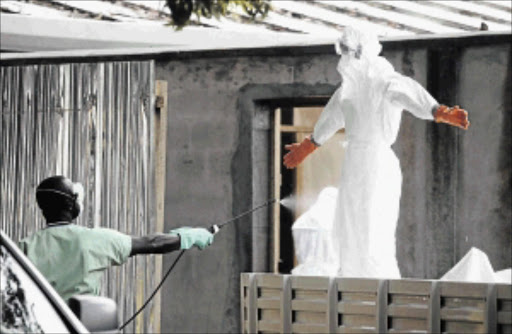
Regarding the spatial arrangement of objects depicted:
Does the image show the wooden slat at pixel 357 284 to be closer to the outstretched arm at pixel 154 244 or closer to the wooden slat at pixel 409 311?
the wooden slat at pixel 409 311

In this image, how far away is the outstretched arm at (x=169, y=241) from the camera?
263 inches

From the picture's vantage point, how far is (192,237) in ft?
23.2

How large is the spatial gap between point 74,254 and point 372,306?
127 cm

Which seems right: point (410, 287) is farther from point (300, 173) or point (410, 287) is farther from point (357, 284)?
point (300, 173)

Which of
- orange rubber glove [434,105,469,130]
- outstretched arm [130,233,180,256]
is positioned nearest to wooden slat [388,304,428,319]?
outstretched arm [130,233,180,256]

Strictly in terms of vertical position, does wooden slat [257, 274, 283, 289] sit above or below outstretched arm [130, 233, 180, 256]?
below

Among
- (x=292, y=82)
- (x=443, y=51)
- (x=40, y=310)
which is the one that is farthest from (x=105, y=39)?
(x=40, y=310)

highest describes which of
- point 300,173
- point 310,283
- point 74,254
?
point 300,173

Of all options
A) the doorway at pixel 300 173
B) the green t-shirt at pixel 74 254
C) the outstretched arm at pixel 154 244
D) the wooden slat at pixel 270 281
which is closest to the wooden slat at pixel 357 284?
the wooden slat at pixel 270 281

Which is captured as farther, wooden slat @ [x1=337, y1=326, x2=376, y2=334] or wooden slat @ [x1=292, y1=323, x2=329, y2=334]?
wooden slat @ [x1=292, y1=323, x2=329, y2=334]

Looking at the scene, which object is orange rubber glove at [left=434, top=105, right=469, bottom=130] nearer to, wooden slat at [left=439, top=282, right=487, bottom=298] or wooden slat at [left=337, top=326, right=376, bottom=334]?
wooden slat at [left=337, top=326, right=376, bottom=334]

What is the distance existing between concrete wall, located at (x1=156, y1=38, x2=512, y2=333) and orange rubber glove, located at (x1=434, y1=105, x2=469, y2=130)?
2.59 m

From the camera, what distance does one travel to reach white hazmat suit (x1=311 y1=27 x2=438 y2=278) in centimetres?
898

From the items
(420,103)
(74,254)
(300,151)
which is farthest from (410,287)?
(300,151)
